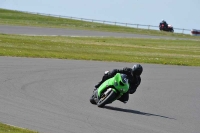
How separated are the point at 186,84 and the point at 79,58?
7145mm

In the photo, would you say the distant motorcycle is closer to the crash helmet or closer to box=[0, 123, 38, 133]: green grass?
the crash helmet

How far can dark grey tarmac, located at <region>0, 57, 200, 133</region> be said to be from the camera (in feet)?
38.9

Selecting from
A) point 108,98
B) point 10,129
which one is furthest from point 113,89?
point 10,129

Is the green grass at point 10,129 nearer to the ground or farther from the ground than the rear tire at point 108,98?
farther from the ground

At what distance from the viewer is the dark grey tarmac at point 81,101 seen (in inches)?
467

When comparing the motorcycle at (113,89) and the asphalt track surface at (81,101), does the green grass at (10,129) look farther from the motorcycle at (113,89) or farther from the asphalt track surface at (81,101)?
the motorcycle at (113,89)

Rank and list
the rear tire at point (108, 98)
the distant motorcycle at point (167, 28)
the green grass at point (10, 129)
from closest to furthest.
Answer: the green grass at point (10, 129) < the rear tire at point (108, 98) < the distant motorcycle at point (167, 28)

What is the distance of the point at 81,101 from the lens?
15367mm

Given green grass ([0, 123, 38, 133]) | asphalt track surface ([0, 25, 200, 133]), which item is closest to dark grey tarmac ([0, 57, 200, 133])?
asphalt track surface ([0, 25, 200, 133])

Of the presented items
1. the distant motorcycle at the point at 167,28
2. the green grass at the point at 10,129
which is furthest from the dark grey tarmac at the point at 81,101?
the distant motorcycle at the point at 167,28

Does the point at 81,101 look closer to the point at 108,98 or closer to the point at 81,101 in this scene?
the point at 81,101

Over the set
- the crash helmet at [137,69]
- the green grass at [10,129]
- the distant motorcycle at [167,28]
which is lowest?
the distant motorcycle at [167,28]

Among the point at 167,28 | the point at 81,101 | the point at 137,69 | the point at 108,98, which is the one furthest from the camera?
the point at 167,28

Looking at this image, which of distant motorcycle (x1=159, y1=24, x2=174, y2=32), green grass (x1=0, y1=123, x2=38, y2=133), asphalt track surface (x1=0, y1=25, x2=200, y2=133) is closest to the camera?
green grass (x1=0, y1=123, x2=38, y2=133)
